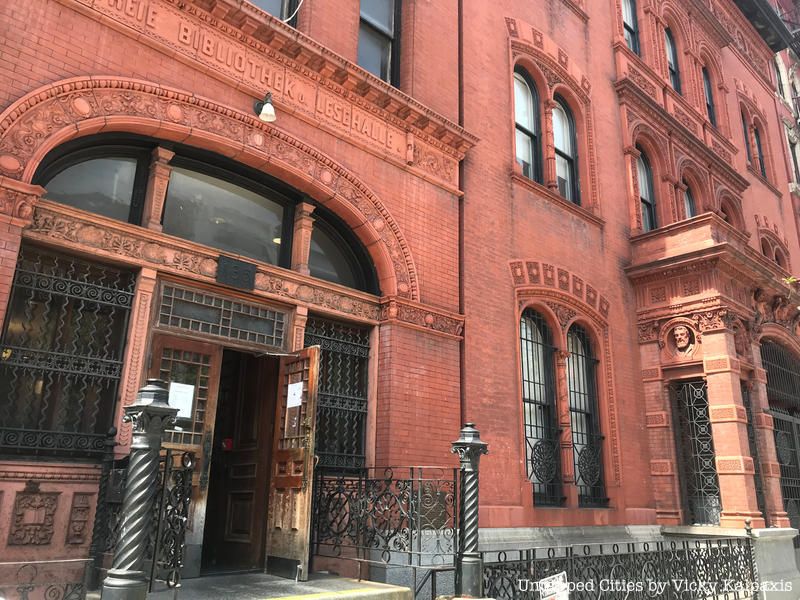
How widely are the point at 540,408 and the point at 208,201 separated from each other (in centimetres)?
667

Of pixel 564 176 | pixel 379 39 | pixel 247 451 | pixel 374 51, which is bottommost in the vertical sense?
pixel 247 451

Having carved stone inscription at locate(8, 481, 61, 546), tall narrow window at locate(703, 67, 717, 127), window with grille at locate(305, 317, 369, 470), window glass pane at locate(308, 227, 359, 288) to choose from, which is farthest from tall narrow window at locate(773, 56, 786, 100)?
carved stone inscription at locate(8, 481, 61, 546)

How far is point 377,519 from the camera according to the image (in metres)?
8.16

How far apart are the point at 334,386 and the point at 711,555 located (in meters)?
6.50

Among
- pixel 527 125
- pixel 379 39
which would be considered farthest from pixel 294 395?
pixel 527 125

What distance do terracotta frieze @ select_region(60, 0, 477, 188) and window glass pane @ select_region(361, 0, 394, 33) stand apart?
1890 mm

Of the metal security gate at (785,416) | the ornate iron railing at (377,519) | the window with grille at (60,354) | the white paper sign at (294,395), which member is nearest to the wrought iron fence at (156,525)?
the window with grille at (60,354)

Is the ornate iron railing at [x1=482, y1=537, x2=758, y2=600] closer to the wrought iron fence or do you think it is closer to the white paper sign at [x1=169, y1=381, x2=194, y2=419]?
the wrought iron fence

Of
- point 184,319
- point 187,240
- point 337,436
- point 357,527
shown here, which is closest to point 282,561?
point 357,527

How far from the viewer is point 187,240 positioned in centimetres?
759

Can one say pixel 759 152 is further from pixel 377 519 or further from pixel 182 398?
pixel 182 398

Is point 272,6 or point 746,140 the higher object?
point 746,140

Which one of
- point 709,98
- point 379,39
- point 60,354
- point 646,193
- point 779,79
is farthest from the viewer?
point 779,79

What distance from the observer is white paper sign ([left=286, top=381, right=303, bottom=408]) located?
780 centimetres
